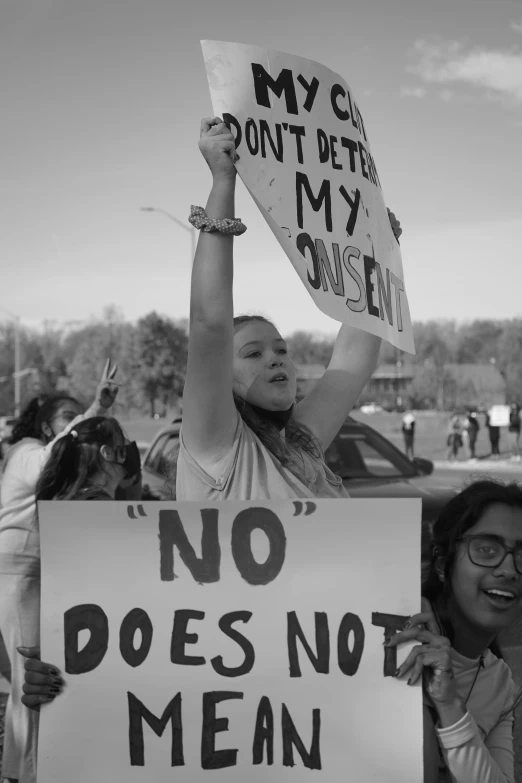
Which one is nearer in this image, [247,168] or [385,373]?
[247,168]

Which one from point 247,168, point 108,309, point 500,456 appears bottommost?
point 500,456

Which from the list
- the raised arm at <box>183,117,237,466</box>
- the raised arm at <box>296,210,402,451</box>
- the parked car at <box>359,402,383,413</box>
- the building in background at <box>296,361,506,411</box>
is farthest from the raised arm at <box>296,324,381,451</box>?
the parked car at <box>359,402,383,413</box>

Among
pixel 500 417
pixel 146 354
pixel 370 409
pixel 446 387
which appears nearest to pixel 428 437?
pixel 500 417

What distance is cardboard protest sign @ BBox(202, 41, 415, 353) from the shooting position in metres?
1.94

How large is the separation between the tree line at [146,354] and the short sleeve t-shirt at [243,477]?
34.6 m

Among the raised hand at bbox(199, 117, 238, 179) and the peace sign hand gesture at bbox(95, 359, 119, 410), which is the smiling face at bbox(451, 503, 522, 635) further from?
the peace sign hand gesture at bbox(95, 359, 119, 410)

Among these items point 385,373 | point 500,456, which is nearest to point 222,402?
point 500,456

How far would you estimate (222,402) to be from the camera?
1829 mm

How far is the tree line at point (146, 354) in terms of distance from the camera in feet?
207

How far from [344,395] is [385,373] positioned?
139 meters

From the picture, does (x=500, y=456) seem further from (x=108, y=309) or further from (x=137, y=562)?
(x=108, y=309)

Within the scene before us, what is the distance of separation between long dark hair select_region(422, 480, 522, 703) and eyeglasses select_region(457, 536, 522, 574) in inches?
1.9

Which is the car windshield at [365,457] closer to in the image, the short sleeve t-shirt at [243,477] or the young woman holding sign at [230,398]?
the young woman holding sign at [230,398]

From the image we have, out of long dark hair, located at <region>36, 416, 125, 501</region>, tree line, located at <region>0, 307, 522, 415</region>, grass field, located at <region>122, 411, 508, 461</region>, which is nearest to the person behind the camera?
long dark hair, located at <region>36, 416, 125, 501</region>
